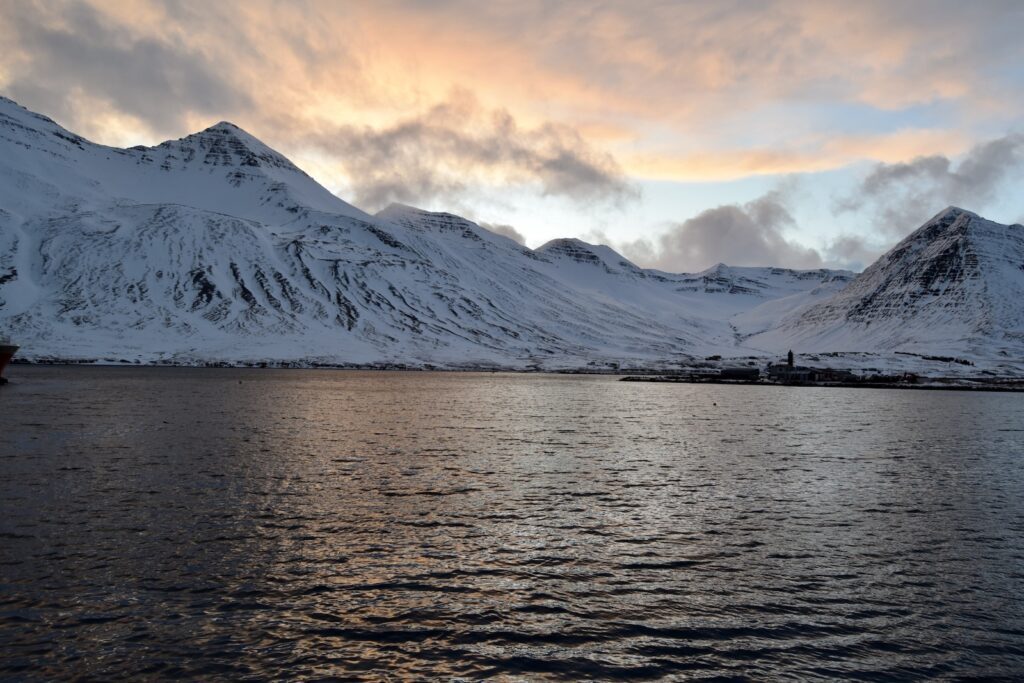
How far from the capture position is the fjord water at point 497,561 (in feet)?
60.4

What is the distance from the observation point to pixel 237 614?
67.8 ft

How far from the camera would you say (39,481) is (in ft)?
128

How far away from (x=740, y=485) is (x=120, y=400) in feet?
305

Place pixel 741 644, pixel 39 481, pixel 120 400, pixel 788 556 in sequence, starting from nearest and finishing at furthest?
pixel 741 644
pixel 788 556
pixel 39 481
pixel 120 400

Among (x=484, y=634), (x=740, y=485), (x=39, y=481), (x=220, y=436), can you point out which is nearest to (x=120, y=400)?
(x=220, y=436)

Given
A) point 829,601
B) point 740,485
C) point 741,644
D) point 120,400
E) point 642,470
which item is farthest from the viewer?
point 120,400

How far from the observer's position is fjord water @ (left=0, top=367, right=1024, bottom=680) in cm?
1842

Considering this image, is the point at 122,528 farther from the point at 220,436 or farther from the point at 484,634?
the point at 220,436

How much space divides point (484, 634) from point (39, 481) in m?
32.6

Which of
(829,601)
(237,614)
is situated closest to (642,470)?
(829,601)

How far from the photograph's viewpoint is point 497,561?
87.0 ft

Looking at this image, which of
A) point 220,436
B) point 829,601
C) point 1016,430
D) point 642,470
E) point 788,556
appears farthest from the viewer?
point 1016,430

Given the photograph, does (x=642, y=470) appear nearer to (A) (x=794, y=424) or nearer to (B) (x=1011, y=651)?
(B) (x=1011, y=651)

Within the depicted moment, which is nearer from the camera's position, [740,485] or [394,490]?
[394,490]
